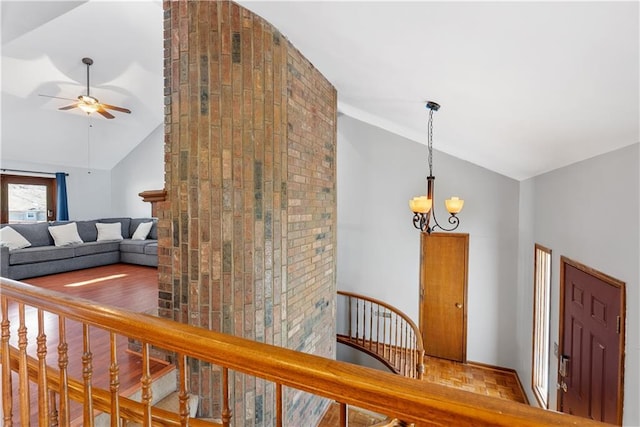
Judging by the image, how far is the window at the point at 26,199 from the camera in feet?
18.2

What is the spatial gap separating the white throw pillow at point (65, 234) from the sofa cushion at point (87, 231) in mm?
136

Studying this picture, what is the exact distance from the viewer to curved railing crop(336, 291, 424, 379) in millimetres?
4375

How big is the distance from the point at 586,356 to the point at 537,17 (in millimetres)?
2603

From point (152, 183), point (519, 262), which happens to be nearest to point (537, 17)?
point (519, 262)

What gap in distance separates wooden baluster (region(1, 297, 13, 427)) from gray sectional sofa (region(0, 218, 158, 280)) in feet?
12.4

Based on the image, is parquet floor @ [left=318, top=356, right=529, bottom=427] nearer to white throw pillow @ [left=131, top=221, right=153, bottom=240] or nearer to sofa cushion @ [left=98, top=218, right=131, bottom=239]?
white throw pillow @ [left=131, top=221, right=153, bottom=240]

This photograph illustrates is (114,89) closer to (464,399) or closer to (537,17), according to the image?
(537,17)

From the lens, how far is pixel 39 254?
418cm

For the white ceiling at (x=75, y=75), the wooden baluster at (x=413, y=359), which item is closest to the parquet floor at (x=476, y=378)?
the wooden baluster at (x=413, y=359)

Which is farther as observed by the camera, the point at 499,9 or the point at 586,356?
the point at 586,356

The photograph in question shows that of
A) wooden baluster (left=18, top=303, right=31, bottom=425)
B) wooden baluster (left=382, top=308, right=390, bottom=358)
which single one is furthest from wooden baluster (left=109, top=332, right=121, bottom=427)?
wooden baluster (left=382, top=308, right=390, bottom=358)

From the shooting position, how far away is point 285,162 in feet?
7.61

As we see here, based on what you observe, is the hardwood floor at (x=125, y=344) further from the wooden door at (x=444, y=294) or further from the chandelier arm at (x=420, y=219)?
the chandelier arm at (x=420, y=219)

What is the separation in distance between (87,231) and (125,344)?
12.3ft
